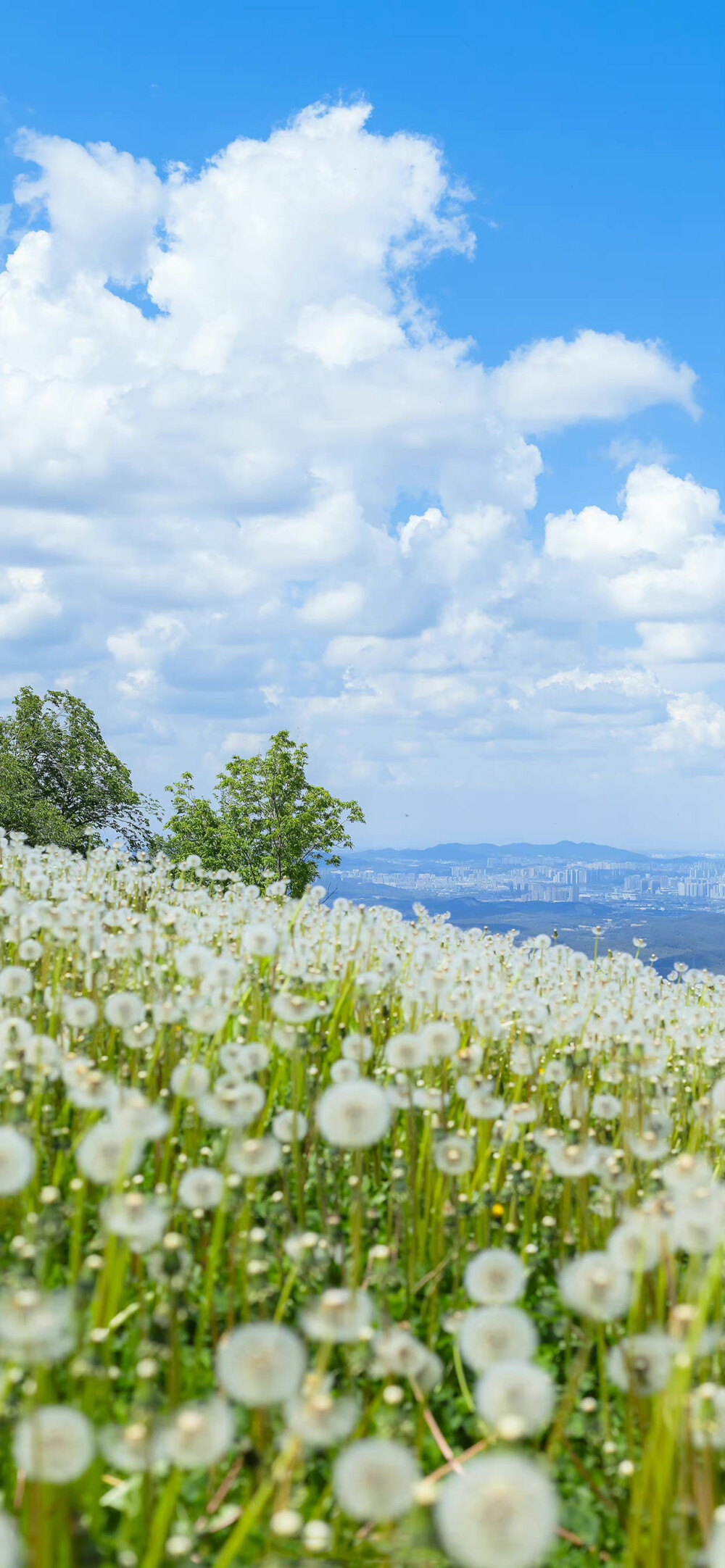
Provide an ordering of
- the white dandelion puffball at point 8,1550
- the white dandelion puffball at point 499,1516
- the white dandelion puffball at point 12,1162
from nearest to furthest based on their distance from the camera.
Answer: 1. the white dandelion puffball at point 499,1516
2. the white dandelion puffball at point 8,1550
3. the white dandelion puffball at point 12,1162

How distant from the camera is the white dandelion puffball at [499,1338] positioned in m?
2.34

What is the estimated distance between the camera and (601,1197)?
424cm

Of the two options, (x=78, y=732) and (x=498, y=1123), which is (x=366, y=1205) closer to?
(x=498, y=1123)

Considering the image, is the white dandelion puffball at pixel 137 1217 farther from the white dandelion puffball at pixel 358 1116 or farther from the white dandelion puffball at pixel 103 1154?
the white dandelion puffball at pixel 358 1116

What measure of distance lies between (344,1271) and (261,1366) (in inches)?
64.9

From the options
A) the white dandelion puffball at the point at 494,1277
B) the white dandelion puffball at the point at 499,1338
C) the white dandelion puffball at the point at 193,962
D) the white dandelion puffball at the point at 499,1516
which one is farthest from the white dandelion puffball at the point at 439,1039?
the white dandelion puffball at the point at 499,1516

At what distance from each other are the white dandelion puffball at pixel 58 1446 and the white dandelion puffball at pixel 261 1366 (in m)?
0.32

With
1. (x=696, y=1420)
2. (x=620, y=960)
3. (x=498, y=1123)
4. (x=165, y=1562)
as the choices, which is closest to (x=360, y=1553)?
(x=165, y=1562)

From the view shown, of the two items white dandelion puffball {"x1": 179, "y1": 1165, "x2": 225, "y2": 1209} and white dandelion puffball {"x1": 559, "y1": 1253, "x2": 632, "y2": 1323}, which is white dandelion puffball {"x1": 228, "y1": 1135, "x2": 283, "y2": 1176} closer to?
white dandelion puffball {"x1": 179, "y1": 1165, "x2": 225, "y2": 1209}

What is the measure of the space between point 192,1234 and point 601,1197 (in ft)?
5.89

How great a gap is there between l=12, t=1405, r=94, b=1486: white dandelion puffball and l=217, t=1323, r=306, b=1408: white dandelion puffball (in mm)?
318

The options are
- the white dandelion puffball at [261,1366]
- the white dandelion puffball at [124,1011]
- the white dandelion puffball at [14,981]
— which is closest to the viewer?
the white dandelion puffball at [261,1366]

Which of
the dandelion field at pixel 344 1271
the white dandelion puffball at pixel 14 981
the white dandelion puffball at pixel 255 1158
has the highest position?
the white dandelion puffball at pixel 14 981

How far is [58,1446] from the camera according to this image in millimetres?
2080
